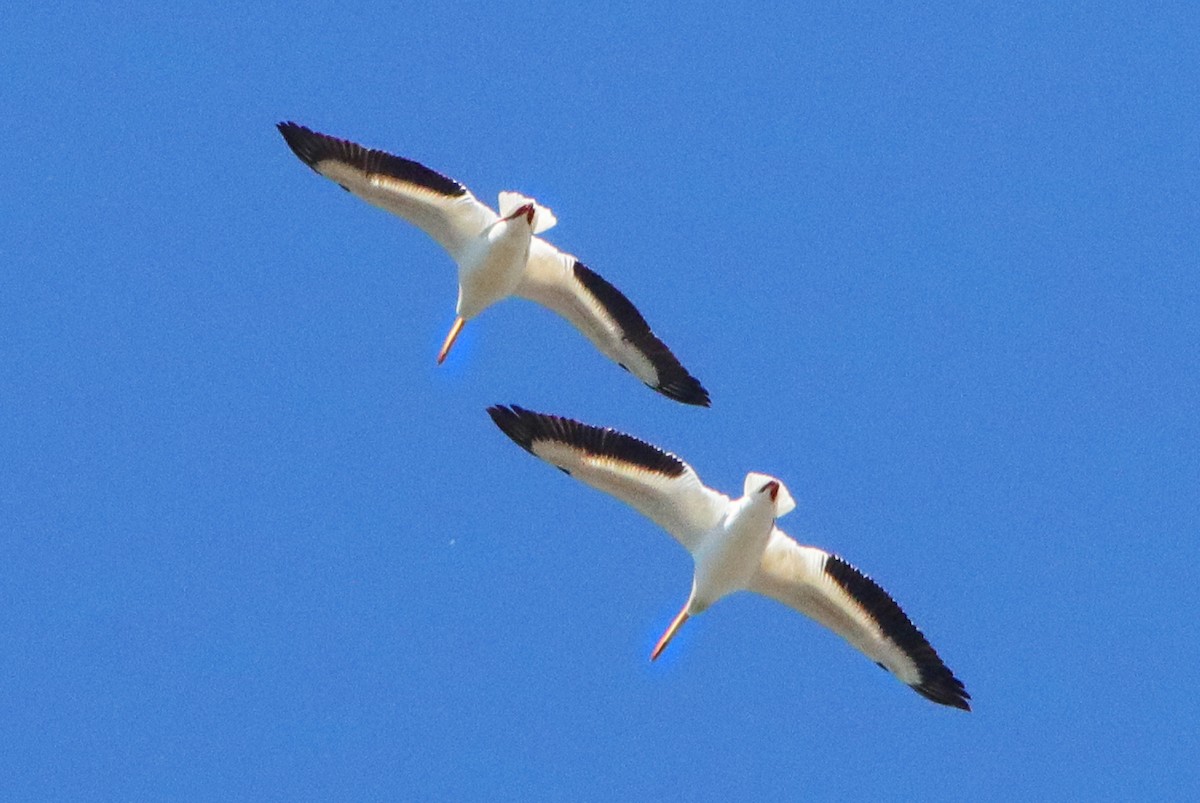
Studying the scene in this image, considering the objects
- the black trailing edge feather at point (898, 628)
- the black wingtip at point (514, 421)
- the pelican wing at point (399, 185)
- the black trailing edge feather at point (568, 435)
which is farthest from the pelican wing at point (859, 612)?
the pelican wing at point (399, 185)

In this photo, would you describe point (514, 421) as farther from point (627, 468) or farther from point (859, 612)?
point (859, 612)

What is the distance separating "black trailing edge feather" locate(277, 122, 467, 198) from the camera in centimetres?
2008

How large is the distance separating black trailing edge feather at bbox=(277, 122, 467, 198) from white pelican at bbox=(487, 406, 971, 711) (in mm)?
2962

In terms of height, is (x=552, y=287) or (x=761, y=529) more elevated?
(x=552, y=287)

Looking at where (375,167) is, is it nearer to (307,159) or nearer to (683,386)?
(307,159)

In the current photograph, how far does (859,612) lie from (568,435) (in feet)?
8.81

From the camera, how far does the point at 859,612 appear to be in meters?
18.9

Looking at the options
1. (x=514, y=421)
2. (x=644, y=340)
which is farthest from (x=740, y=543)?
(x=644, y=340)

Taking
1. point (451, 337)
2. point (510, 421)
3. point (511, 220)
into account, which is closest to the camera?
point (510, 421)

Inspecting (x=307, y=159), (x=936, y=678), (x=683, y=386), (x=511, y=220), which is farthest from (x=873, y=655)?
(x=307, y=159)

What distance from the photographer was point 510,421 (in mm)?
18234

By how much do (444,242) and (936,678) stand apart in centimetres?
566

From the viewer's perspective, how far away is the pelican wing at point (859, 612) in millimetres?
18797

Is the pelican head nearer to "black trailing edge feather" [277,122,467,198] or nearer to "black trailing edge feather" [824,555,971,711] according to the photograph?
"black trailing edge feather" [824,555,971,711]
